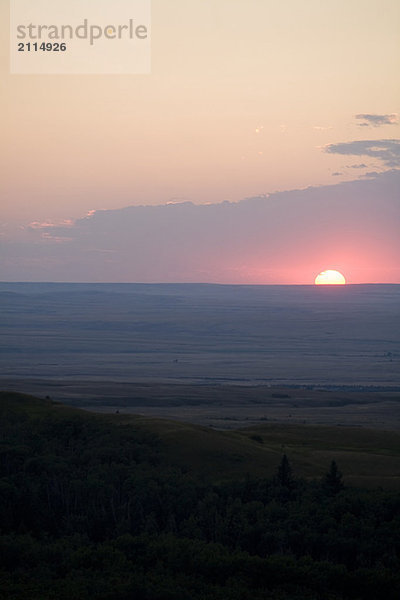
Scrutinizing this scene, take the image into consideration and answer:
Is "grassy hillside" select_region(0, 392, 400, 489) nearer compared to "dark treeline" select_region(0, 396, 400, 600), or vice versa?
"dark treeline" select_region(0, 396, 400, 600)

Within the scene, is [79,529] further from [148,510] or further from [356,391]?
[356,391]

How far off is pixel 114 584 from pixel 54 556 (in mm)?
4785

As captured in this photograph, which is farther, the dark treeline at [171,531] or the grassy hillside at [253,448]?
the grassy hillside at [253,448]

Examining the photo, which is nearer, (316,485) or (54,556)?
(54,556)

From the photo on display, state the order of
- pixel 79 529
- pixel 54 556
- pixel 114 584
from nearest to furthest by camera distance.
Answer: pixel 114 584 < pixel 54 556 < pixel 79 529

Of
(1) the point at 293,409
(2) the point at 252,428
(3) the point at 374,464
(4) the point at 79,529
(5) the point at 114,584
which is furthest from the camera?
(1) the point at 293,409

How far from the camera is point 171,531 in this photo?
37.0m

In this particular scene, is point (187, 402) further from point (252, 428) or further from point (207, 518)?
point (207, 518)

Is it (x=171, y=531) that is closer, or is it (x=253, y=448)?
(x=171, y=531)

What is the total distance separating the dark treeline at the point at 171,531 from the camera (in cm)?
2936

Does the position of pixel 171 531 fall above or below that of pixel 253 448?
below

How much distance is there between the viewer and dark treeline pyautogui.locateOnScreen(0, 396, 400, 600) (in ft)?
96.3

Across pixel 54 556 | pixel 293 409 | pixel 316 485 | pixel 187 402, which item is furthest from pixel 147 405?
pixel 54 556

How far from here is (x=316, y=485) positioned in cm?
4422
